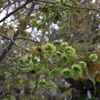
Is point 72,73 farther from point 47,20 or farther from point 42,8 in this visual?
point 47,20

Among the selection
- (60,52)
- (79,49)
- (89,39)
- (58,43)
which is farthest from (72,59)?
(89,39)

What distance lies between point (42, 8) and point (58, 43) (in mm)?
736

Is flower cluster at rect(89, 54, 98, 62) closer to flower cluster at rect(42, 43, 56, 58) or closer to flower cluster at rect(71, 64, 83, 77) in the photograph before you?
flower cluster at rect(71, 64, 83, 77)

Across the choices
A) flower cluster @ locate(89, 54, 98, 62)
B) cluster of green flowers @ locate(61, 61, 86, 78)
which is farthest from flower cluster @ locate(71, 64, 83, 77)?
flower cluster @ locate(89, 54, 98, 62)

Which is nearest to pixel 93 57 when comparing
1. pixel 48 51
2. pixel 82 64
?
pixel 82 64

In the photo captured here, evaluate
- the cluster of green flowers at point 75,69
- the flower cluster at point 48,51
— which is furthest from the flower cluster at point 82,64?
the flower cluster at point 48,51

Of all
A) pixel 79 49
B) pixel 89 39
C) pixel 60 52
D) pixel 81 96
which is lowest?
pixel 81 96

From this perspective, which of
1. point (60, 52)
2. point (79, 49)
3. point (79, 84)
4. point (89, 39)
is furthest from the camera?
point (79, 84)

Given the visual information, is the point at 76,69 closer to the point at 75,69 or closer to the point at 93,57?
the point at 75,69

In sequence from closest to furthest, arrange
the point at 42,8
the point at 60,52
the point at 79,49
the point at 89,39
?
the point at 60,52 → the point at 42,8 → the point at 79,49 → the point at 89,39

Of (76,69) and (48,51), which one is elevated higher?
(48,51)

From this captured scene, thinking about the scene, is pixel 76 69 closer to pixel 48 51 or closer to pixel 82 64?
pixel 82 64

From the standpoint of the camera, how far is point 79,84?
1008cm

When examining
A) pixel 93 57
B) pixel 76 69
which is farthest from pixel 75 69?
pixel 93 57
